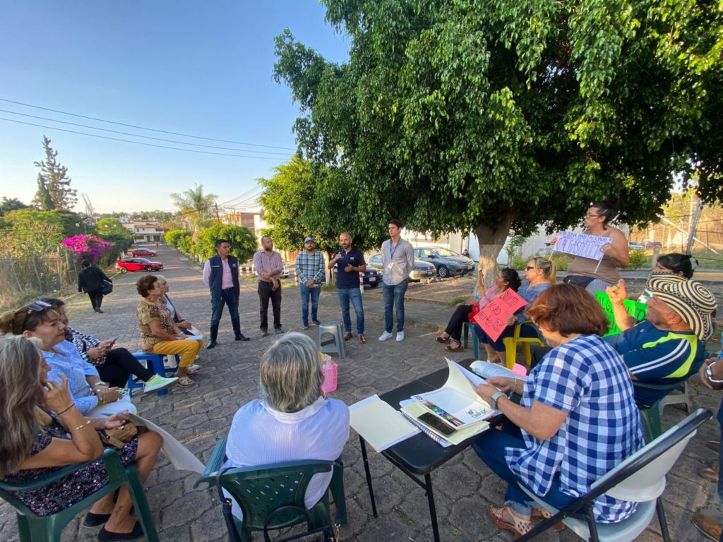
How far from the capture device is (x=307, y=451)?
1485mm

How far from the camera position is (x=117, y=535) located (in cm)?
198

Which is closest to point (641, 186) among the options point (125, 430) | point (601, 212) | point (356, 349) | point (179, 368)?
point (601, 212)

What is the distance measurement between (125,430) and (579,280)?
4.11 meters

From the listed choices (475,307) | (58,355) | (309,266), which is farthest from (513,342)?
(58,355)

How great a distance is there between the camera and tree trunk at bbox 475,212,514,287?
6148 mm

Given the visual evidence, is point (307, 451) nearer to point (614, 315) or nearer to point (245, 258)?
point (614, 315)

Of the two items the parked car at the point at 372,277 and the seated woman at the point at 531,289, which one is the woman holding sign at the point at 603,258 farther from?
the parked car at the point at 372,277

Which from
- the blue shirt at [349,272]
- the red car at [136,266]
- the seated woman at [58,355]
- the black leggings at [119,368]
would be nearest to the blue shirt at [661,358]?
the seated woman at [58,355]

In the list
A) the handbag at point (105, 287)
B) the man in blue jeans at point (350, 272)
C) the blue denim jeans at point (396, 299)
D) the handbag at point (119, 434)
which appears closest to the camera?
the handbag at point (119, 434)

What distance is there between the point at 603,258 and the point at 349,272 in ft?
11.5

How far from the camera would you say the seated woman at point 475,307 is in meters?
3.85

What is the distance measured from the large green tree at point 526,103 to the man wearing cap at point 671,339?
7.51 ft

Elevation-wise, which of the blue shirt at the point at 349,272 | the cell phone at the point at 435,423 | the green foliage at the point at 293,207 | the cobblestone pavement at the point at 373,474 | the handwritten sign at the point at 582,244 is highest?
the green foliage at the point at 293,207

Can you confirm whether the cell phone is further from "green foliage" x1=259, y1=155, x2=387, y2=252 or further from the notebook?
"green foliage" x1=259, y1=155, x2=387, y2=252
